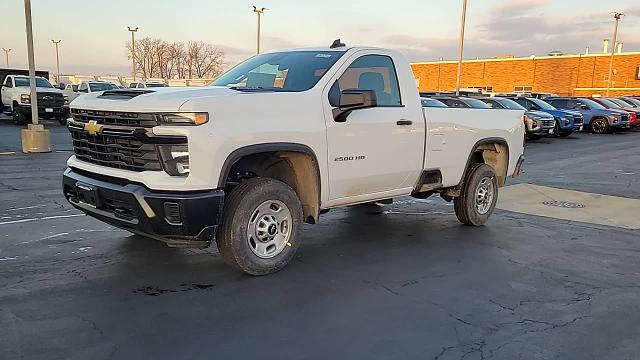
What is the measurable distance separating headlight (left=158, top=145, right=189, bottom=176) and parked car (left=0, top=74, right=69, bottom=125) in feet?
72.8

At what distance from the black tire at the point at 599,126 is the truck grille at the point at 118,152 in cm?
2813

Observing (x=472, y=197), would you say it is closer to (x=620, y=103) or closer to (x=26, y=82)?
(x=26, y=82)

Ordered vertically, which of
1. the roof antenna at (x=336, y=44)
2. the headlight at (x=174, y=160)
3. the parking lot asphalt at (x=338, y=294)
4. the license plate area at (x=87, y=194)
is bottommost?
the parking lot asphalt at (x=338, y=294)

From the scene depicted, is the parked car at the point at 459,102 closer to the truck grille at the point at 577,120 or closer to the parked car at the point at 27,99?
the truck grille at the point at 577,120

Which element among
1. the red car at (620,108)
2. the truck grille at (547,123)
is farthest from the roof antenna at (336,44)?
the red car at (620,108)

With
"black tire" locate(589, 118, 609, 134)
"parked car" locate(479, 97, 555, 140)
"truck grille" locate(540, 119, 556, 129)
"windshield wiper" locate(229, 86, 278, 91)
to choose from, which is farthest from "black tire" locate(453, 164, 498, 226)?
"black tire" locate(589, 118, 609, 134)

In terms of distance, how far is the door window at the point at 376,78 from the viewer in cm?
562

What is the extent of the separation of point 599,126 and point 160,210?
28487mm

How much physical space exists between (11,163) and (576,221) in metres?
11.6

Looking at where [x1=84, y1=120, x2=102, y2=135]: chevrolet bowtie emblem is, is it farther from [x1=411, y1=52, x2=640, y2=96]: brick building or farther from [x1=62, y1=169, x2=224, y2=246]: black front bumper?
[x1=411, y1=52, x2=640, y2=96]: brick building

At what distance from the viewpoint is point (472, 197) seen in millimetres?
7172

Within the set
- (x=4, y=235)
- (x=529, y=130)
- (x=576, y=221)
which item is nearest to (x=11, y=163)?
(x=4, y=235)

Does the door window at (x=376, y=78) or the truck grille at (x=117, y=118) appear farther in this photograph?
the door window at (x=376, y=78)

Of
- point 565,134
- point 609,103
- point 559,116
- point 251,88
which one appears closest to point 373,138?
point 251,88
